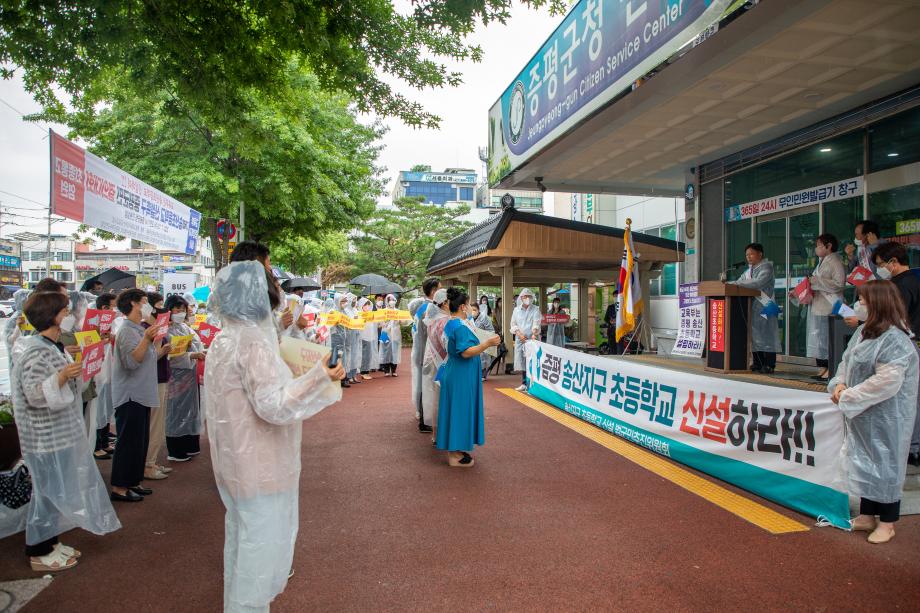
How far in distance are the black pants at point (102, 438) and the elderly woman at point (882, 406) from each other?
7.00 meters

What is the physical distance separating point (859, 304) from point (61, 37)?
6519mm

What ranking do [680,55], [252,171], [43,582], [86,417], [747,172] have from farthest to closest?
[252,171]
[747,172]
[680,55]
[86,417]
[43,582]

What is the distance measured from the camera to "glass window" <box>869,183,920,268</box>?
652 cm

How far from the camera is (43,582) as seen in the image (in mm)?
3139

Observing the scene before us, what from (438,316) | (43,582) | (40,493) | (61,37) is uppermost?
(61,37)

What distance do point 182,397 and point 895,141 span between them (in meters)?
8.97

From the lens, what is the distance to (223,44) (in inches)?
175

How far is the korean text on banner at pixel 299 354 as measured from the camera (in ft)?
8.12

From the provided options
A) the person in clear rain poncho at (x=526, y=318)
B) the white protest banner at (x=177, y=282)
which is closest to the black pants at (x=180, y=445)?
the person in clear rain poncho at (x=526, y=318)

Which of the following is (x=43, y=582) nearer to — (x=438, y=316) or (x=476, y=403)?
(x=476, y=403)

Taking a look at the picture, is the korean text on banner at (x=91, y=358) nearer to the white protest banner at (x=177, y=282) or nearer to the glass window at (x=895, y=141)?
the glass window at (x=895, y=141)

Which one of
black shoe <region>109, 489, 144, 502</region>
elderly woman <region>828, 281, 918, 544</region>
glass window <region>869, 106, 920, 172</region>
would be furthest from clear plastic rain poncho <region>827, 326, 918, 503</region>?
black shoe <region>109, 489, 144, 502</region>

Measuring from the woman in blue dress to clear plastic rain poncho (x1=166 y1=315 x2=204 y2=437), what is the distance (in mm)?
2638

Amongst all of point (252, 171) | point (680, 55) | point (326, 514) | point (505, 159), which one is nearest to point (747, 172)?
point (505, 159)
